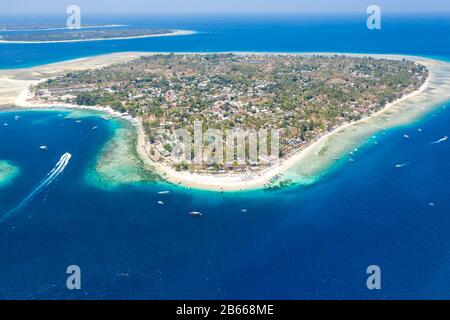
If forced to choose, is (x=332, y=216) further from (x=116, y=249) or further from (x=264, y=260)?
(x=116, y=249)

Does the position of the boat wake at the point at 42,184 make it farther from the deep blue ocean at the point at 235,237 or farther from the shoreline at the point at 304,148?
the shoreline at the point at 304,148

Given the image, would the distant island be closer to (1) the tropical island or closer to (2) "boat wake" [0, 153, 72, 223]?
(2) "boat wake" [0, 153, 72, 223]

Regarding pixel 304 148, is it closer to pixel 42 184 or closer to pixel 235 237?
pixel 235 237

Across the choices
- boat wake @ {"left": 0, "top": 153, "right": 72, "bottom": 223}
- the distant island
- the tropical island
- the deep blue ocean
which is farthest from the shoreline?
the tropical island

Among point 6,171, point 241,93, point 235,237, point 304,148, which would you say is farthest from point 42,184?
point 241,93

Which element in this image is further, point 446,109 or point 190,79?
point 190,79
